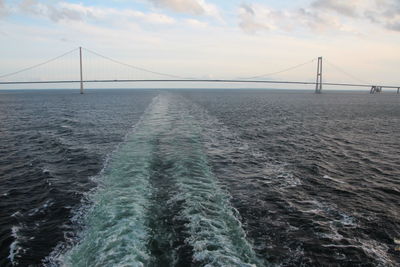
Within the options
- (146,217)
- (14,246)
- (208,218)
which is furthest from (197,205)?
(14,246)

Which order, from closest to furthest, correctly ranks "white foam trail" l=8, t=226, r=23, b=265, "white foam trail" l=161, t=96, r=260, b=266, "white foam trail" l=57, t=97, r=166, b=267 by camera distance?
"white foam trail" l=57, t=97, r=166, b=267 < "white foam trail" l=161, t=96, r=260, b=266 < "white foam trail" l=8, t=226, r=23, b=265

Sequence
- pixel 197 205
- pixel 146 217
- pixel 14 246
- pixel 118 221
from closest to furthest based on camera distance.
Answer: pixel 14 246 → pixel 118 221 → pixel 146 217 → pixel 197 205

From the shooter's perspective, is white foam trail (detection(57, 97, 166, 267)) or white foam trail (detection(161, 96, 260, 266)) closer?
white foam trail (detection(57, 97, 166, 267))

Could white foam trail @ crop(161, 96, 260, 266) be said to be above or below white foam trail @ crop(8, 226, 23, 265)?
above

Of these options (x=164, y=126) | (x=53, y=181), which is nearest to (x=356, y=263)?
(x=53, y=181)

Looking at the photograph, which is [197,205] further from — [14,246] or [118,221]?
[14,246]

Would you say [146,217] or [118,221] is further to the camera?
[146,217]

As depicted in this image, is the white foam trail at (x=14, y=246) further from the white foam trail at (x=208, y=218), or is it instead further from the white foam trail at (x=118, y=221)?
the white foam trail at (x=208, y=218)

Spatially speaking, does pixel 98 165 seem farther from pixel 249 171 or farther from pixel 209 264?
pixel 209 264

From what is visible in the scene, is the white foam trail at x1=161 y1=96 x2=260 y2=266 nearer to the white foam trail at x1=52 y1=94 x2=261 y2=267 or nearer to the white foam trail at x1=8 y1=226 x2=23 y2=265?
the white foam trail at x1=52 y1=94 x2=261 y2=267

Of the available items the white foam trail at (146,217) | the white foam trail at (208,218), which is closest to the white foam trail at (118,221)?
the white foam trail at (146,217)

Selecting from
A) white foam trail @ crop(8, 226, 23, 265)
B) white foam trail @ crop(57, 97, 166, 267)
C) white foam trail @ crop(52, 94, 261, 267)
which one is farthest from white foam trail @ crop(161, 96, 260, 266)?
white foam trail @ crop(8, 226, 23, 265)
